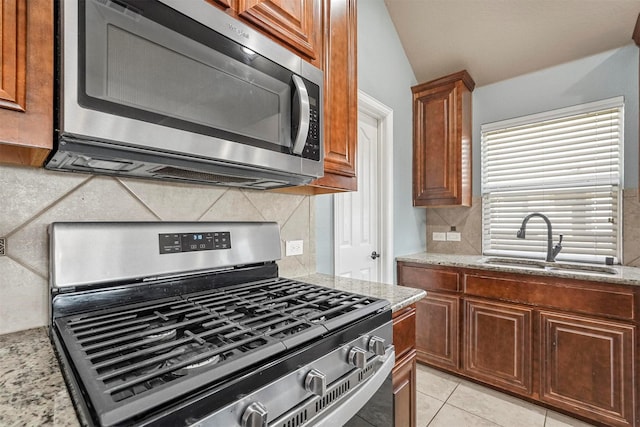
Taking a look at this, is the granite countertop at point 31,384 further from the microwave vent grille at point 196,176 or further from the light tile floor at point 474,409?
the light tile floor at point 474,409

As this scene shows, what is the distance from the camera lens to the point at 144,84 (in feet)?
2.54

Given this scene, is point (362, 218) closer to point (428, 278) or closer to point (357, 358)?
point (428, 278)

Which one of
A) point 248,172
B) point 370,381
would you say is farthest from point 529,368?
point 248,172

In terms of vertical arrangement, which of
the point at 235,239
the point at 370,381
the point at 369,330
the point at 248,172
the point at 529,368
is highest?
the point at 248,172

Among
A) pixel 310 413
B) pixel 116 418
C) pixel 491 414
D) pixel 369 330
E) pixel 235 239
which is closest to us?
pixel 116 418

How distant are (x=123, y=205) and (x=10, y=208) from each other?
28cm

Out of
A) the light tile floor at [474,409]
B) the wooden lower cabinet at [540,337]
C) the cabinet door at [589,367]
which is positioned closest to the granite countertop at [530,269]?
the wooden lower cabinet at [540,337]

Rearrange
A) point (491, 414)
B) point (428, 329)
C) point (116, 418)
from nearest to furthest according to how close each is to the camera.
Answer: point (116, 418) → point (491, 414) → point (428, 329)

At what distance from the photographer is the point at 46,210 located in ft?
3.01

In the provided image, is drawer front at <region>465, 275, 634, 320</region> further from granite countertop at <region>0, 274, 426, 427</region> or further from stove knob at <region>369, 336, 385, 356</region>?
granite countertop at <region>0, 274, 426, 427</region>

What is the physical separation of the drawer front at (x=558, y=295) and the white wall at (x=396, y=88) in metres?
0.72

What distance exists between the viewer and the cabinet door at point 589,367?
1.82 metres

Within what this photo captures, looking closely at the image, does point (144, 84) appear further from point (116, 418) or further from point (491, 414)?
point (491, 414)

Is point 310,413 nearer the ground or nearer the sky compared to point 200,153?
nearer the ground
